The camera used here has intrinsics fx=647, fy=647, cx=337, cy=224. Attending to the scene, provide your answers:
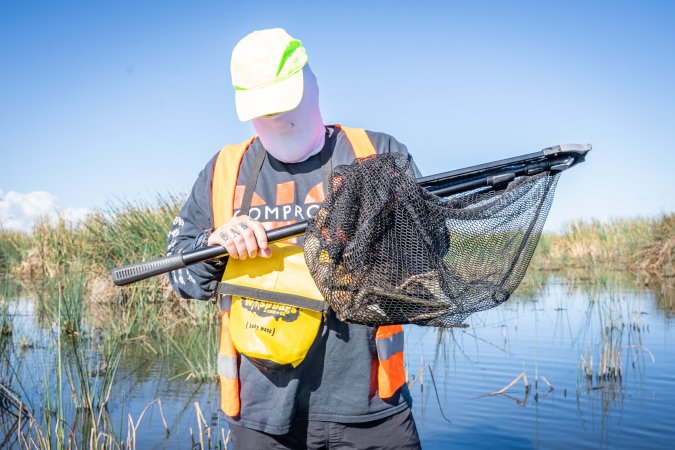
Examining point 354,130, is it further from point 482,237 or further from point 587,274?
point 587,274

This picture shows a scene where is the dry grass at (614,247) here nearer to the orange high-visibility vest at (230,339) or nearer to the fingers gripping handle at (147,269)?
the orange high-visibility vest at (230,339)

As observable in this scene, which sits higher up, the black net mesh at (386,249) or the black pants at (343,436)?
the black net mesh at (386,249)

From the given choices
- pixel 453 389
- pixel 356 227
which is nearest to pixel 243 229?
Result: pixel 356 227

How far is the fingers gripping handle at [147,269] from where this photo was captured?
2.15 meters

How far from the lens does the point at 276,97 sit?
2225 mm

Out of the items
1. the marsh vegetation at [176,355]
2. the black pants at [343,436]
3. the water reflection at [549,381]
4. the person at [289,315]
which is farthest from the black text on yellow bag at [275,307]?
the water reflection at [549,381]

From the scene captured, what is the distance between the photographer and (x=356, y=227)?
198cm

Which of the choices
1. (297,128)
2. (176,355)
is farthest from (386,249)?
(176,355)

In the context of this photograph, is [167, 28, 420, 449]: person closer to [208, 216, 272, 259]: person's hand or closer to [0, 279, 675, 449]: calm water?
[208, 216, 272, 259]: person's hand

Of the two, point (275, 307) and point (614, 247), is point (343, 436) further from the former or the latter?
point (614, 247)

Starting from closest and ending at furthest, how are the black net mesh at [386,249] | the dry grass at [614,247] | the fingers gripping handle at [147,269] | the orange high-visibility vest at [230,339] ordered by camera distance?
1. the black net mesh at [386,249]
2. the fingers gripping handle at [147,269]
3. the orange high-visibility vest at [230,339]
4. the dry grass at [614,247]

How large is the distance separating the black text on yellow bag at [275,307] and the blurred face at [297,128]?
1.21 feet

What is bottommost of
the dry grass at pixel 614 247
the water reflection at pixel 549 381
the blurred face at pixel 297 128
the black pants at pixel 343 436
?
the water reflection at pixel 549 381

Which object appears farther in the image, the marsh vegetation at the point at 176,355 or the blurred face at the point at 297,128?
the marsh vegetation at the point at 176,355
